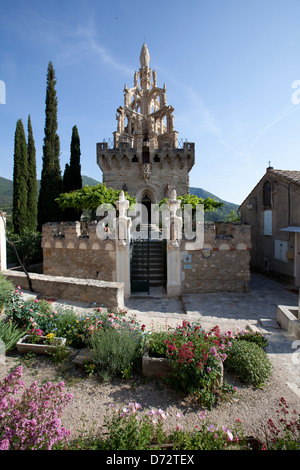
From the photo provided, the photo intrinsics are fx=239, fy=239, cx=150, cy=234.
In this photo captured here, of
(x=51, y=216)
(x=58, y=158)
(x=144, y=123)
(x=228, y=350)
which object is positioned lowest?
(x=228, y=350)

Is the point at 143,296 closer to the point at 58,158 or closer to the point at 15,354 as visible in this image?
the point at 15,354

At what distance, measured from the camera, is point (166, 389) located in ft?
11.8

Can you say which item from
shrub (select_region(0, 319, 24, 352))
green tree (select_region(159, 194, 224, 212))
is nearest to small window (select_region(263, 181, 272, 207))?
green tree (select_region(159, 194, 224, 212))

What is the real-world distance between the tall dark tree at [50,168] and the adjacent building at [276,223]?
52.5 feet

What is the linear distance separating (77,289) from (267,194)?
12089 mm

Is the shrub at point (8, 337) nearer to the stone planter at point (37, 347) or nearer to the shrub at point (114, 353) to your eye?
the stone planter at point (37, 347)

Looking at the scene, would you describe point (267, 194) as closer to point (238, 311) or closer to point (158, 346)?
point (238, 311)

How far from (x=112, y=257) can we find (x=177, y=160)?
1621 cm

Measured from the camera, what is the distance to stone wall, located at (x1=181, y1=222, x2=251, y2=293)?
10.1 metres

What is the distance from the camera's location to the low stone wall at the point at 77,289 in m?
6.81

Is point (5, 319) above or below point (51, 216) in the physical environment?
below

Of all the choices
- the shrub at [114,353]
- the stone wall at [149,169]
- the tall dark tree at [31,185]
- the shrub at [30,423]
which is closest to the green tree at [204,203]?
the stone wall at [149,169]

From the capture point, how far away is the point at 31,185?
20.1 meters
